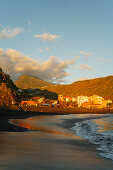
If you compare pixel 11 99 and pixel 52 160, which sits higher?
pixel 11 99

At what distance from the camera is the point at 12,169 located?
229 inches

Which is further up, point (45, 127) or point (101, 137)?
point (101, 137)

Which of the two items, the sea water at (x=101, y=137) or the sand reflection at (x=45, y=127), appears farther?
the sand reflection at (x=45, y=127)

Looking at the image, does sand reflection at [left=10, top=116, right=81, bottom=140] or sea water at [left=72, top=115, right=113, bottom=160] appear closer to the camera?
sea water at [left=72, top=115, right=113, bottom=160]

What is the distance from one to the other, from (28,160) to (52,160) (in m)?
1.10

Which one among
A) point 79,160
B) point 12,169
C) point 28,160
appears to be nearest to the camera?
point 12,169

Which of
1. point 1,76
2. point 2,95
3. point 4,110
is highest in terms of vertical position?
point 1,76

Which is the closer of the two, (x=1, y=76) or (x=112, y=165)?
(x=112, y=165)

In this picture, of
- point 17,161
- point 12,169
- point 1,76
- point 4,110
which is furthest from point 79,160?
point 4,110

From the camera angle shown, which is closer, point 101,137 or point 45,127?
point 101,137

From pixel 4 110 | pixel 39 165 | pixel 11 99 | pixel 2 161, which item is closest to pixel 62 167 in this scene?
pixel 39 165

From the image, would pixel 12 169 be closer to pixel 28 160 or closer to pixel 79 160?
pixel 28 160

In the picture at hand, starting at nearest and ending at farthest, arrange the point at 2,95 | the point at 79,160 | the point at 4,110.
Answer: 1. the point at 79,160
2. the point at 2,95
3. the point at 4,110

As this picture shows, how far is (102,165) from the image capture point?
7527mm
